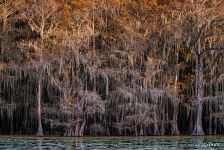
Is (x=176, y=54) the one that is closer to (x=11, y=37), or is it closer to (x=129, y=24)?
(x=129, y=24)

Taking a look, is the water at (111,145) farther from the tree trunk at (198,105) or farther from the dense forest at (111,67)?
the tree trunk at (198,105)

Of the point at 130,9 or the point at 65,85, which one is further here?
the point at 130,9

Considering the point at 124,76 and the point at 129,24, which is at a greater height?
the point at 129,24

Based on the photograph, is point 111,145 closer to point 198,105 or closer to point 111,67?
point 111,67

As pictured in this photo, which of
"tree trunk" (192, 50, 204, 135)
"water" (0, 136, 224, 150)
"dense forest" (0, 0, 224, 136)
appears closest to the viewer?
"water" (0, 136, 224, 150)

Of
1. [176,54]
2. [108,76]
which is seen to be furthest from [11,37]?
[176,54]

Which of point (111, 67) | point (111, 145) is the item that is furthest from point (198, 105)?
point (111, 145)

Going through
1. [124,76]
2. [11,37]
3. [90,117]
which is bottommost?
[90,117]

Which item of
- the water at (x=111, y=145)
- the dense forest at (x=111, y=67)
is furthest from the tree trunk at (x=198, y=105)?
the water at (x=111, y=145)

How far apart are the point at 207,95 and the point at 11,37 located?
1510cm

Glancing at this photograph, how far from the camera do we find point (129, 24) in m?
42.6

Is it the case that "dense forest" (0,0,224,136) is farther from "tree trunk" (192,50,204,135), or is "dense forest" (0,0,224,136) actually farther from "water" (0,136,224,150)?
"water" (0,136,224,150)

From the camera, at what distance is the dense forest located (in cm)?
4125

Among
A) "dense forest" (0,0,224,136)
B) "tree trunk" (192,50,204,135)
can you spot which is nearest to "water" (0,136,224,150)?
"dense forest" (0,0,224,136)
